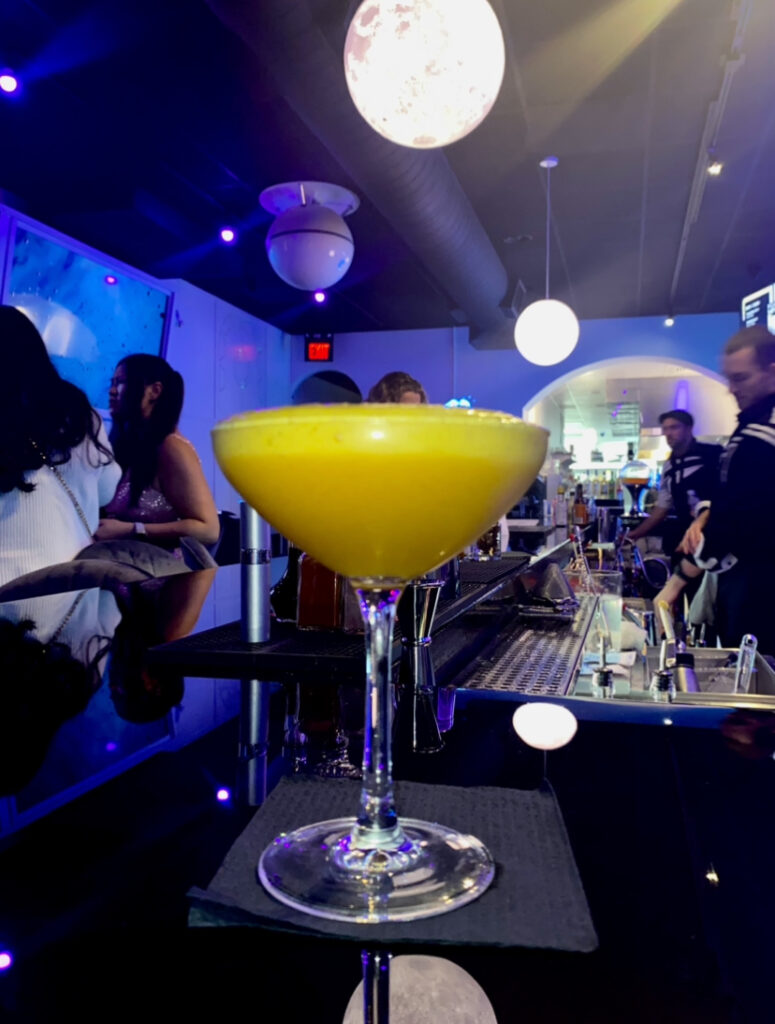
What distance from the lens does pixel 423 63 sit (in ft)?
7.20

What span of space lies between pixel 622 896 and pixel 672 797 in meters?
0.17

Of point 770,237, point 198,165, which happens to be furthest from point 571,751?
point 770,237

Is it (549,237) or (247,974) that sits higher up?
(549,237)

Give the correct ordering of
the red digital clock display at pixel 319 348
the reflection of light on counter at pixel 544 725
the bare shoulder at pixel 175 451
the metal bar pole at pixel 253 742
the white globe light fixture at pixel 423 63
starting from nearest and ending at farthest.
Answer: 1. the metal bar pole at pixel 253 742
2. the reflection of light on counter at pixel 544 725
3. the white globe light fixture at pixel 423 63
4. the bare shoulder at pixel 175 451
5. the red digital clock display at pixel 319 348

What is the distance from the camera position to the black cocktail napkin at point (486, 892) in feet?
1.24

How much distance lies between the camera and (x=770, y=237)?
19.0 ft

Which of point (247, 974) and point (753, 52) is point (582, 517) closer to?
point (753, 52)

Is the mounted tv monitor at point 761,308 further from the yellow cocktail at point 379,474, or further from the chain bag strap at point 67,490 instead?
the yellow cocktail at point 379,474

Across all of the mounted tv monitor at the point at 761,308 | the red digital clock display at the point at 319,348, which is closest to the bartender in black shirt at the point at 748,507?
the mounted tv monitor at the point at 761,308

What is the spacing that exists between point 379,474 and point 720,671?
161 cm

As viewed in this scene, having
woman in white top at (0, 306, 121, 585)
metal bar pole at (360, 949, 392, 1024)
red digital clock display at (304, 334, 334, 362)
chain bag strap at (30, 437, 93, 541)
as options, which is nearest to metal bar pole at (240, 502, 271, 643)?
metal bar pole at (360, 949, 392, 1024)

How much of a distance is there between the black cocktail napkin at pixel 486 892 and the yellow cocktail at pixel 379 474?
0.53 feet

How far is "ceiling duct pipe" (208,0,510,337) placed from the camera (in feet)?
9.00

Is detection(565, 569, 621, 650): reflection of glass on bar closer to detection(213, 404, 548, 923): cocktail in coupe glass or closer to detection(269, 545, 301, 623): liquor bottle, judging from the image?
detection(269, 545, 301, 623): liquor bottle
